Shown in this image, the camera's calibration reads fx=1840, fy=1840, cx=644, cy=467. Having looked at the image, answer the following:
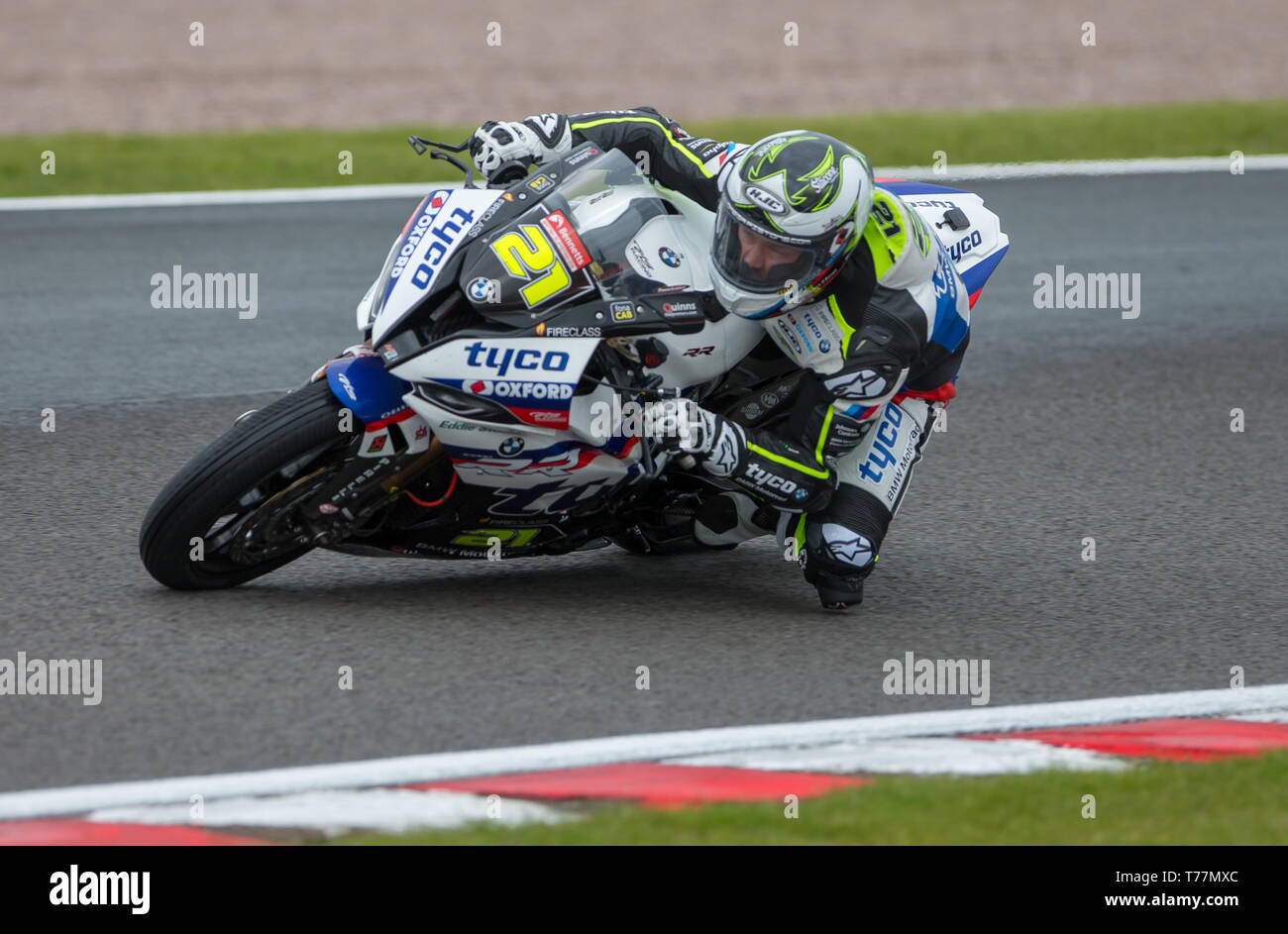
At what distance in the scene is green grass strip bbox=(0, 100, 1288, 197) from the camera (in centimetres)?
1223

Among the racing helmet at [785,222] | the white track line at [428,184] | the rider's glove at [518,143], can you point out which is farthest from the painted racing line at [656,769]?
the white track line at [428,184]

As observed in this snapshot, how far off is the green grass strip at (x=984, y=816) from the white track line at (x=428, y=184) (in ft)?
24.2

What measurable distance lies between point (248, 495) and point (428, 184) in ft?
Result: 24.7

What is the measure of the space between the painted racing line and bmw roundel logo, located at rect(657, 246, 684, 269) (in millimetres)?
1330

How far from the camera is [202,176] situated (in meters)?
12.3

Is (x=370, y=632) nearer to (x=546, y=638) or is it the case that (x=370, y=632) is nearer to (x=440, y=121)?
(x=546, y=638)

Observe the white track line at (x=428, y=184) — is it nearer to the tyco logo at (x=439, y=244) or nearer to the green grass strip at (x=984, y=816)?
the tyco logo at (x=439, y=244)

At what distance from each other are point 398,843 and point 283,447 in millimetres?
1453

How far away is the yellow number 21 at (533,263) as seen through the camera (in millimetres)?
4816

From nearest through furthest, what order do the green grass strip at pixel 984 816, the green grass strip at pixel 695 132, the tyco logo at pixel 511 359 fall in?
the green grass strip at pixel 984 816
the tyco logo at pixel 511 359
the green grass strip at pixel 695 132

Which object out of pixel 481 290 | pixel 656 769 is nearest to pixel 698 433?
pixel 481 290

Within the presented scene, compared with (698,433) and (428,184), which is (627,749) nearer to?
(698,433)

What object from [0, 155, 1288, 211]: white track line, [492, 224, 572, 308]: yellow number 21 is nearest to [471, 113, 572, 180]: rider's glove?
[492, 224, 572, 308]: yellow number 21
